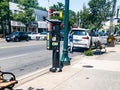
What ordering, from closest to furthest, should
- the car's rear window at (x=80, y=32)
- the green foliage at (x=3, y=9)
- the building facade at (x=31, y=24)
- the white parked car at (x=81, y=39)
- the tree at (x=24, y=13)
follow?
the white parked car at (x=81, y=39) → the car's rear window at (x=80, y=32) → the green foliage at (x=3, y=9) → the tree at (x=24, y=13) → the building facade at (x=31, y=24)

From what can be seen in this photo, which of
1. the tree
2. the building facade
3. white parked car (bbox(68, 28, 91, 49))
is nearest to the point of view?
white parked car (bbox(68, 28, 91, 49))

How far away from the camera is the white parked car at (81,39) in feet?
72.0

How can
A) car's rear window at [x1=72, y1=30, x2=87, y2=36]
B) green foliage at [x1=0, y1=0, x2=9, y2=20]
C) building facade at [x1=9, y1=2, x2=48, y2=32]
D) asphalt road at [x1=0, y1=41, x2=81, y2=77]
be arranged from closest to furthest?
asphalt road at [x1=0, y1=41, x2=81, y2=77], car's rear window at [x1=72, y1=30, x2=87, y2=36], green foliage at [x1=0, y1=0, x2=9, y2=20], building facade at [x1=9, y1=2, x2=48, y2=32]

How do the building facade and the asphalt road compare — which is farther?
the building facade

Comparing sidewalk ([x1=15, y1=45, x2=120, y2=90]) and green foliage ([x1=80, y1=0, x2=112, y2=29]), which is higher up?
green foliage ([x1=80, y1=0, x2=112, y2=29])

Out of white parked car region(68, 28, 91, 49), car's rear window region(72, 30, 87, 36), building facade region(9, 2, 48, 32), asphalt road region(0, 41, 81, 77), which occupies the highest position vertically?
building facade region(9, 2, 48, 32)

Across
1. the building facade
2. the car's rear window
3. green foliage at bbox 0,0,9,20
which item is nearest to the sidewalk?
the car's rear window

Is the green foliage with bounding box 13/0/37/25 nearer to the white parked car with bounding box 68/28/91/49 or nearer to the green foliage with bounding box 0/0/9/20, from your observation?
the green foliage with bounding box 0/0/9/20

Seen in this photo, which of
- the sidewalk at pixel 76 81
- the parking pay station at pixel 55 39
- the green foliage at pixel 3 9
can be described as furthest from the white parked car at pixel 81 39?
the green foliage at pixel 3 9

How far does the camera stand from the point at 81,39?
2205 cm

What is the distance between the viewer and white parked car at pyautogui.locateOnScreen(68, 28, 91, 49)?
72.0 feet

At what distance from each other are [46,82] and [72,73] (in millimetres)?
2047

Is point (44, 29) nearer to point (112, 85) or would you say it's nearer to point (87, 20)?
point (87, 20)

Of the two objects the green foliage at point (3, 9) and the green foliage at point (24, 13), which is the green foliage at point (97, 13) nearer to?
the green foliage at point (3, 9)
